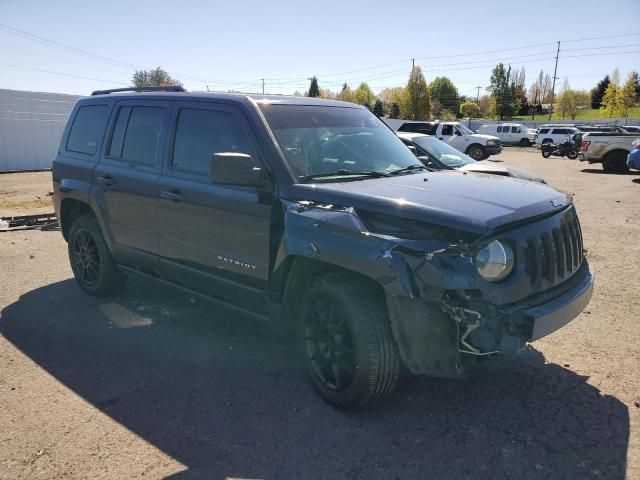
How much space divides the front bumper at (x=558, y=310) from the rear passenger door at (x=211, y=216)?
174 centimetres

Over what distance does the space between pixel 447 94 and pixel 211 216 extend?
11909cm

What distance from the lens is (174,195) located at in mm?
4109

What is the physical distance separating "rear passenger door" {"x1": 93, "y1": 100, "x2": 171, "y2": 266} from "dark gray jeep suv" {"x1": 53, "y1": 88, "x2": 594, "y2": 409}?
0.06 ft

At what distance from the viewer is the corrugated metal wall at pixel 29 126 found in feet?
68.0

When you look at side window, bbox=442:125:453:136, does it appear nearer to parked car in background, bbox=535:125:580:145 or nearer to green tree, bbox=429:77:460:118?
parked car in background, bbox=535:125:580:145

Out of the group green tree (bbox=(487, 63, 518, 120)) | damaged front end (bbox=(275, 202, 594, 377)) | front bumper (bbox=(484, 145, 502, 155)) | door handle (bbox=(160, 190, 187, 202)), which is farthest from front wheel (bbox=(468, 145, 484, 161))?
green tree (bbox=(487, 63, 518, 120))

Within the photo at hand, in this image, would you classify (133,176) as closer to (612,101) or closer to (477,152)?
(477,152)

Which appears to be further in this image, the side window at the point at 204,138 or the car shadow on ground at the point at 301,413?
the side window at the point at 204,138

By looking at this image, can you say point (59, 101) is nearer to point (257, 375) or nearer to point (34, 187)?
point (34, 187)

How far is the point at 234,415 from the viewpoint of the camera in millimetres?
3256

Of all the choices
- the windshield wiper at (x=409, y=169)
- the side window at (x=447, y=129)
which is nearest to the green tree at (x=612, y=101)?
the side window at (x=447, y=129)

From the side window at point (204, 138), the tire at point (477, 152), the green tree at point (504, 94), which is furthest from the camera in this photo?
the green tree at point (504, 94)

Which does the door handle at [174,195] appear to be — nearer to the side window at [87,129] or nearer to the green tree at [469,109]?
the side window at [87,129]

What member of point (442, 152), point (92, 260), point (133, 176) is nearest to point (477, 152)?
point (442, 152)
